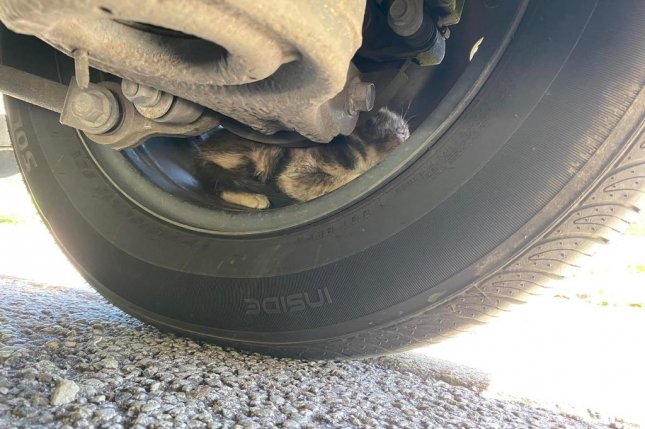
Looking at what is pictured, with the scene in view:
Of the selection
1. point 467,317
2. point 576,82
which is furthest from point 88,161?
point 576,82

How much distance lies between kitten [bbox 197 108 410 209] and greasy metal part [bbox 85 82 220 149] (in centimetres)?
25

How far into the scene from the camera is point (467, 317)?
0.80m

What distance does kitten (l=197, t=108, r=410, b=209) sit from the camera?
43.8 inches

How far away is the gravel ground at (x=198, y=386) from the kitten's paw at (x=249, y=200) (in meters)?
0.32

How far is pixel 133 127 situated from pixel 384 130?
20.3 inches

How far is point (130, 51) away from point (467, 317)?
606 mm

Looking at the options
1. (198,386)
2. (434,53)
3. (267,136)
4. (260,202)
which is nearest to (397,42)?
(434,53)

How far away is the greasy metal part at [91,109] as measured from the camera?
846 millimetres

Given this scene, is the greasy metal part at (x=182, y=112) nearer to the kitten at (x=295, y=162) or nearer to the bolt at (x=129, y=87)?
the bolt at (x=129, y=87)

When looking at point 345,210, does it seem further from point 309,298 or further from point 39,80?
point 39,80

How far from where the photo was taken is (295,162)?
3.69 feet

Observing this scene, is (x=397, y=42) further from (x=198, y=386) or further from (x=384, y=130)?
(x=198, y=386)

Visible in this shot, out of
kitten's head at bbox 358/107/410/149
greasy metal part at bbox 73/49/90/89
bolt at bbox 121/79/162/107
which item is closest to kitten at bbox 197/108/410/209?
kitten's head at bbox 358/107/410/149

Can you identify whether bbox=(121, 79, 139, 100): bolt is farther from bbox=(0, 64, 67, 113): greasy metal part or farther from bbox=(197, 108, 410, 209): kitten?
bbox=(197, 108, 410, 209): kitten
